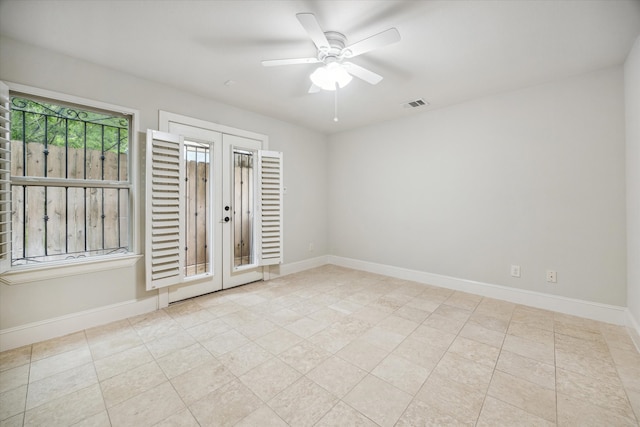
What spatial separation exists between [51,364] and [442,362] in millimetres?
2948

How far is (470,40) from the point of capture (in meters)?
2.16

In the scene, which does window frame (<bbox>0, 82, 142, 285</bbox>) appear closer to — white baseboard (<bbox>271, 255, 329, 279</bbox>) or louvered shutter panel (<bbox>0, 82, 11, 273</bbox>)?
louvered shutter panel (<bbox>0, 82, 11, 273</bbox>)

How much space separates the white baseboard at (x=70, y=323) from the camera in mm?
2131

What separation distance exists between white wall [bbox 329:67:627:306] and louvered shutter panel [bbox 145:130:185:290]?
2916 millimetres

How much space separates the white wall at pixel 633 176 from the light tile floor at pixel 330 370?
17.8 inches

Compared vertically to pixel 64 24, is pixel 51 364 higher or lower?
lower

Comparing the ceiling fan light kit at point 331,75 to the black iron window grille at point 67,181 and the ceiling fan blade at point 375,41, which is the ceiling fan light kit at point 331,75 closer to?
the ceiling fan blade at point 375,41

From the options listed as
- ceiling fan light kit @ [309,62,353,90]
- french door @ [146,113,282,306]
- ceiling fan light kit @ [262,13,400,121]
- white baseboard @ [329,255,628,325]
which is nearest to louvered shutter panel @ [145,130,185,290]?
french door @ [146,113,282,306]

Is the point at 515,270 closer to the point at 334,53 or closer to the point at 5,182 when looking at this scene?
the point at 334,53

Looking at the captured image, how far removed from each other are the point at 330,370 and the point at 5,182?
113 inches

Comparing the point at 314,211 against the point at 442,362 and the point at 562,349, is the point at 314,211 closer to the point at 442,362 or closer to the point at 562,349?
the point at 442,362

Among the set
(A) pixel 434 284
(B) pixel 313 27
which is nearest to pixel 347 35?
(B) pixel 313 27

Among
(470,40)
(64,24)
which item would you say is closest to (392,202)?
(470,40)

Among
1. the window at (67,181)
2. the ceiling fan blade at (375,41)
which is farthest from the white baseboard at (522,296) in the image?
the window at (67,181)
